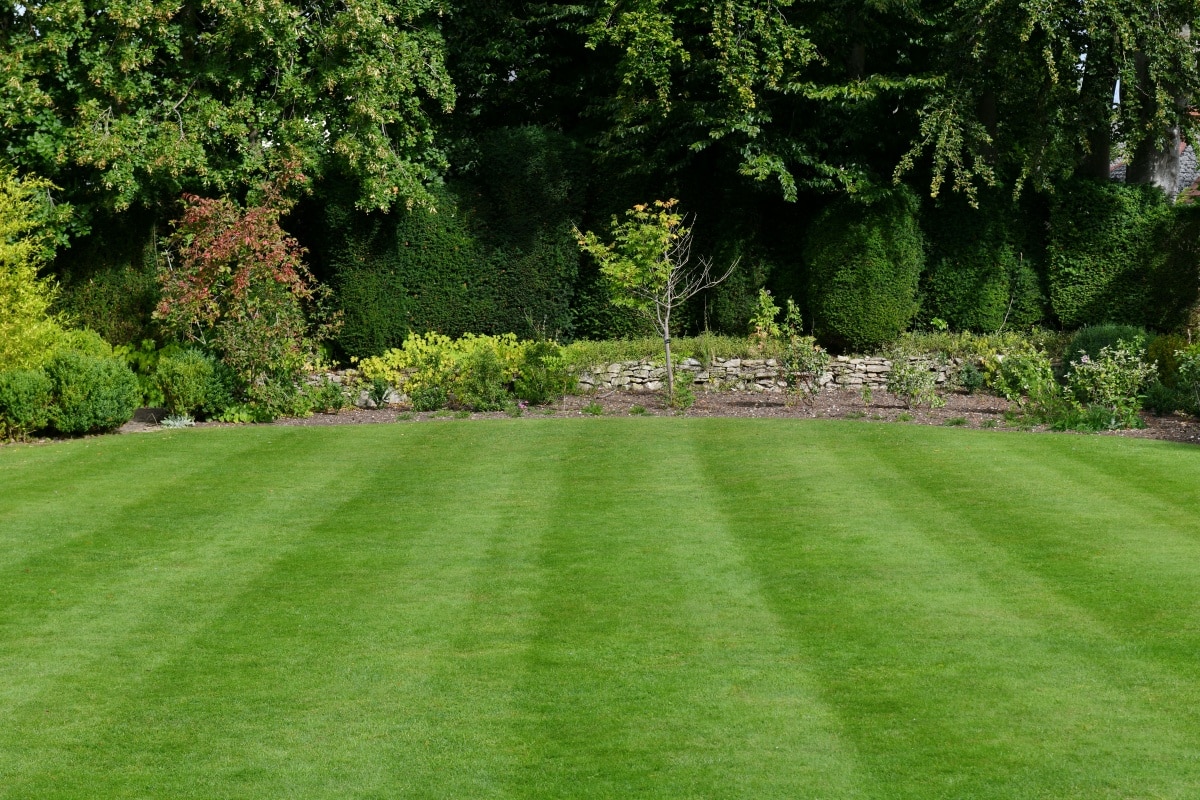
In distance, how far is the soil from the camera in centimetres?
1630

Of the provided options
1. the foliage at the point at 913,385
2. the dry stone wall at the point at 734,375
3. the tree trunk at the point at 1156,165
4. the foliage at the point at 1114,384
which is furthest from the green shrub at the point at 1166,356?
the tree trunk at the point at 1156,165

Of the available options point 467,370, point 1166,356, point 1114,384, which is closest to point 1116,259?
point 1166,356

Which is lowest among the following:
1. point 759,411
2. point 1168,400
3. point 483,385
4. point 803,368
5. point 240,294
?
point 759,411

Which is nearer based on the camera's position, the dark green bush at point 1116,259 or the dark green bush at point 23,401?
the dark green bush at point 23,401

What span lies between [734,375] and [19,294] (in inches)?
394

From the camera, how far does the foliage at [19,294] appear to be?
52.4ft

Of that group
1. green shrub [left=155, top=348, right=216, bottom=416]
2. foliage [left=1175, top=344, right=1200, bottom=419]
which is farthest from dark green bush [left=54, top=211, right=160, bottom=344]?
foliage [left=1175, top=344, right=1200, bottom=419]

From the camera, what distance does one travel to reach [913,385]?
17.1 m

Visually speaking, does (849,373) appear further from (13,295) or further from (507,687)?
(507,687)

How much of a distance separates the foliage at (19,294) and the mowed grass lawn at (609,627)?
10.6 ft

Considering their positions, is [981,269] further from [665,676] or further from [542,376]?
[665,676]

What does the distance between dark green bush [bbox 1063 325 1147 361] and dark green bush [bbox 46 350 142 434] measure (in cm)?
1305

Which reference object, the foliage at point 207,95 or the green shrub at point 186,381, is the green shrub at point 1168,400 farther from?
the green shrub at point 186,381

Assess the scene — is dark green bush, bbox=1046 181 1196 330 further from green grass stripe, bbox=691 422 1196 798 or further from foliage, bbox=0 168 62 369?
foliage, bbox=0 168 62 369
